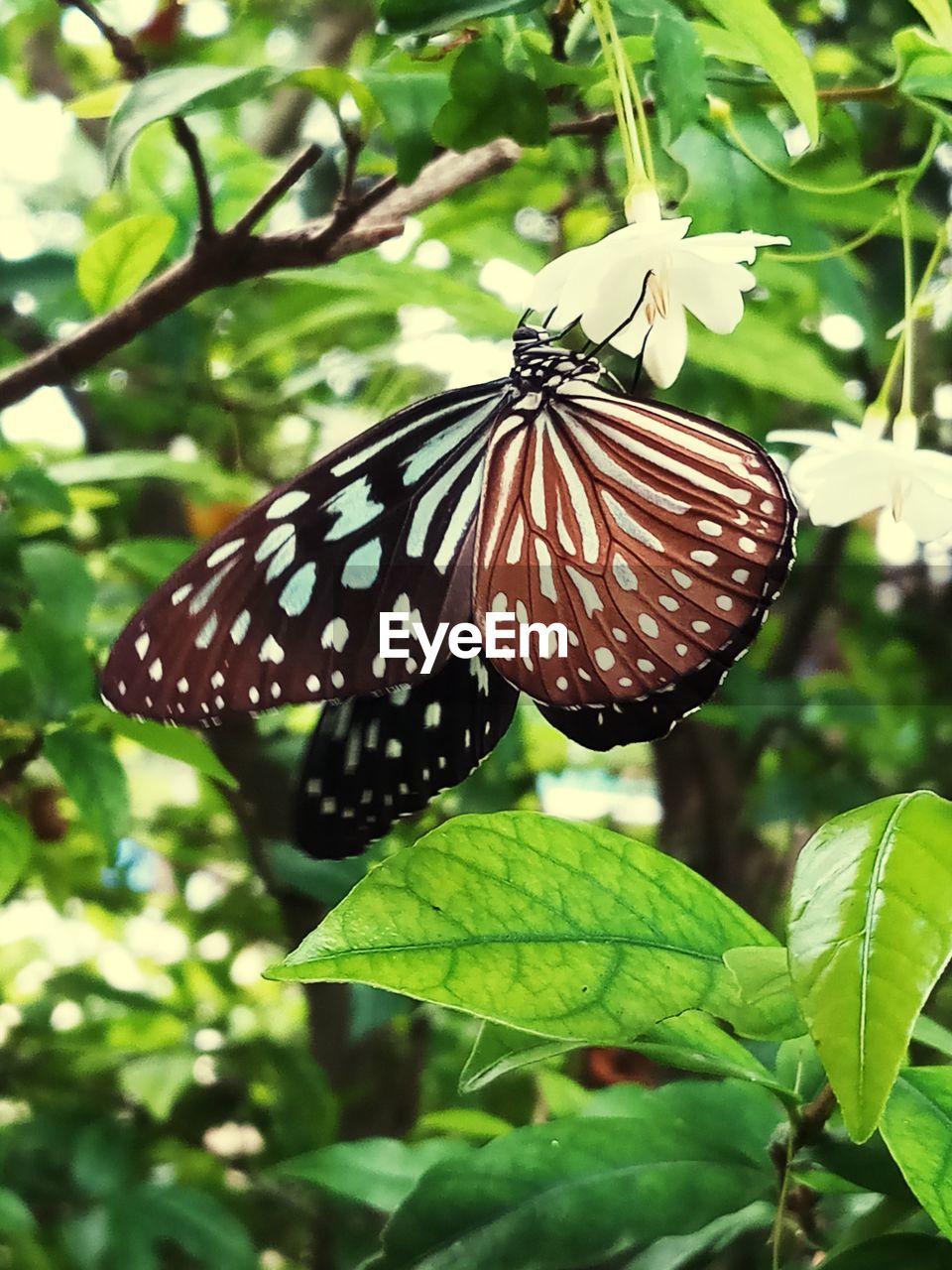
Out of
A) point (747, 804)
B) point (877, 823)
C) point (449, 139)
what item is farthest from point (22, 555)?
point (747, 804)

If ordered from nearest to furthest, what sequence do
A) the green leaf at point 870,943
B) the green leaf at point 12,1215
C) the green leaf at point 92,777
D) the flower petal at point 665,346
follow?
the green leaf at point 870,943, the flower petal at point 665,346, the green leaf at point 92,777, the green leaf at point 12,1215

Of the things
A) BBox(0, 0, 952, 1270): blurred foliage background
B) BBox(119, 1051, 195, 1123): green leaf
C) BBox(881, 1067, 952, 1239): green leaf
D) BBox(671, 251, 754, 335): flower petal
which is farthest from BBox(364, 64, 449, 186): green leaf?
BBox(119, 1051, 195, 1123): green leaf

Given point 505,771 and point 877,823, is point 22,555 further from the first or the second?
point 877,823

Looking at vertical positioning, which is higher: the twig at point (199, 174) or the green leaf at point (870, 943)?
the twig at point (199, 174)

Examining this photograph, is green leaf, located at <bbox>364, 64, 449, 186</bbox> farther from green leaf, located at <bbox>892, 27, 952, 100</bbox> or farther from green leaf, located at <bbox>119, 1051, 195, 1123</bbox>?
green leaf, located at <bbox>119, 1051, 195, 1123</bbox>

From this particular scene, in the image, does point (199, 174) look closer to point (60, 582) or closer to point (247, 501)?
point (60, 582)

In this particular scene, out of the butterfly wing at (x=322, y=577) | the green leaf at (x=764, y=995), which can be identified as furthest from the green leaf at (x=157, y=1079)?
the green leaf at (x=764, y=995)

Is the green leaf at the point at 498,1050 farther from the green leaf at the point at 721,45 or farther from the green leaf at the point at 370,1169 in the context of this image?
the green leaf at the point at 721,45
